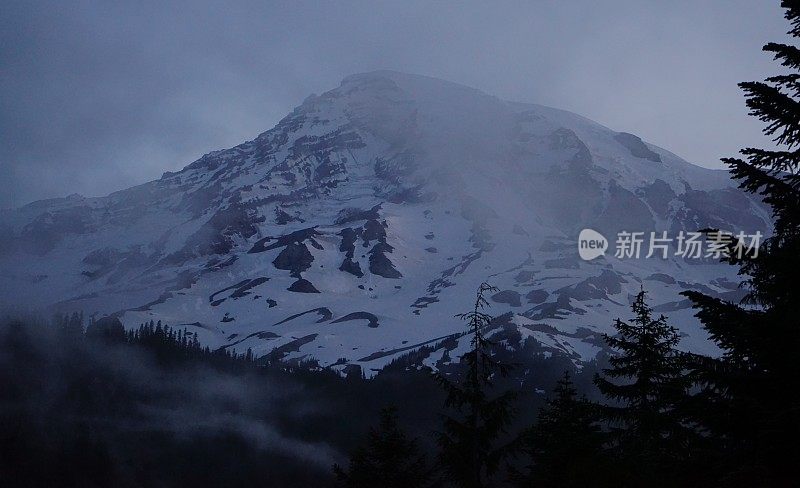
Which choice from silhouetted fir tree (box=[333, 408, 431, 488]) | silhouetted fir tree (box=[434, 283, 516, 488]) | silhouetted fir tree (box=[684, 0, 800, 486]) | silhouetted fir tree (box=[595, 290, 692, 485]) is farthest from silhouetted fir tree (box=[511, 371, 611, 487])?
silhouetted fir tree (box=[684, 0, 800, 486])

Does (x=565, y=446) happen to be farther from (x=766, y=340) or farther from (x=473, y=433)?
(x=766, y=340)

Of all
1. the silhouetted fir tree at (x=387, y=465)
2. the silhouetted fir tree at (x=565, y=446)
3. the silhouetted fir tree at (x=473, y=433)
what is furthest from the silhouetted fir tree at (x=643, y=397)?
the silhouetted fir tree at (x=387, y=465)

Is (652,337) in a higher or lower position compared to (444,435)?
higher

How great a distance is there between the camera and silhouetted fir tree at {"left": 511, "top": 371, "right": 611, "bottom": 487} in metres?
20.1

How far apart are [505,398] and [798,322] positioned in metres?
12.8

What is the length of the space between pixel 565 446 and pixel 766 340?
15128 millimetres

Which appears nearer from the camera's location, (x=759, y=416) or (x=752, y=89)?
(x=759, y=416)

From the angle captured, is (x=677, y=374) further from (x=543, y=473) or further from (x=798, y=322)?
(x=798, y=322)

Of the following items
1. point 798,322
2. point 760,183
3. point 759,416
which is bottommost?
point 759,416

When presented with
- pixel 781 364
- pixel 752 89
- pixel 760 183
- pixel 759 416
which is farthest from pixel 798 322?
pixel 752 89

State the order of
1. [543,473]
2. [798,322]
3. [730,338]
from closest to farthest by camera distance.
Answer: [798,322] < [730,338] < [543,473]

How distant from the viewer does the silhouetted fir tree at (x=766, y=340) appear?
33.8 ft

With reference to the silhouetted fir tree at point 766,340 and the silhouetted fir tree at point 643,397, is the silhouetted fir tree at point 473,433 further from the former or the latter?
the silhouetted fir tree at point 766,340

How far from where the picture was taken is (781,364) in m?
10.8
